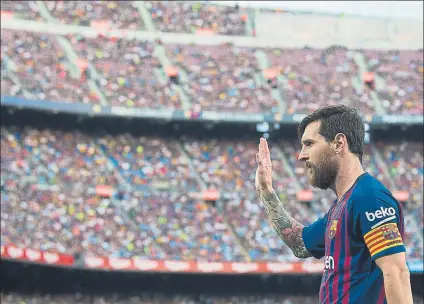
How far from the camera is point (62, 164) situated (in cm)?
3048

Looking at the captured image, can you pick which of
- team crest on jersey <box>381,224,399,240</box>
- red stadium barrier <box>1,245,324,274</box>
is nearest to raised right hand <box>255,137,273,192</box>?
team crest on jersey <box>381,224,399,240</box>

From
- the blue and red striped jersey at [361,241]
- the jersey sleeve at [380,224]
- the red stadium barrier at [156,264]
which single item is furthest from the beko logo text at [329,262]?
the red stadium barrier at [156,264]

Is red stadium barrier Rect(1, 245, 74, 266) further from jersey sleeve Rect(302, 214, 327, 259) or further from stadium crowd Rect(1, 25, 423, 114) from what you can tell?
jersey sleeve Rect(302, 214, 327, 259)

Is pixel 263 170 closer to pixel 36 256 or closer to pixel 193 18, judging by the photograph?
pixel 36 256

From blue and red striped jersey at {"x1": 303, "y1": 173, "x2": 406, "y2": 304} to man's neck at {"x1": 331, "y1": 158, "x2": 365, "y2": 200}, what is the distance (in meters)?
0.06

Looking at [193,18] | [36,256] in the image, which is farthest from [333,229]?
[193,18]

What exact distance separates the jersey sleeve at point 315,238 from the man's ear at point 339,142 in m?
0.64

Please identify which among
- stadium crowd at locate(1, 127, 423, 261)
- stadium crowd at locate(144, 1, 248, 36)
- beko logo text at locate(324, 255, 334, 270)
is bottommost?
beko logo text at locate(324, 255, 334, 270)

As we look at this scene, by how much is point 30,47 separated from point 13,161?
596cm

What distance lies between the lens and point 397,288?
3564mm

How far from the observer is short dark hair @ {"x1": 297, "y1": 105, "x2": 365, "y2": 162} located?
403 cm

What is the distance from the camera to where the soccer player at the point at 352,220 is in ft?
11.9

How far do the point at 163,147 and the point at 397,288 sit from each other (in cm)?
2885

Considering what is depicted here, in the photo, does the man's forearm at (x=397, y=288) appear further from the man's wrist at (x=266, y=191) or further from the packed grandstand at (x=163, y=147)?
the packed grandstand at (x=163, y=147)
